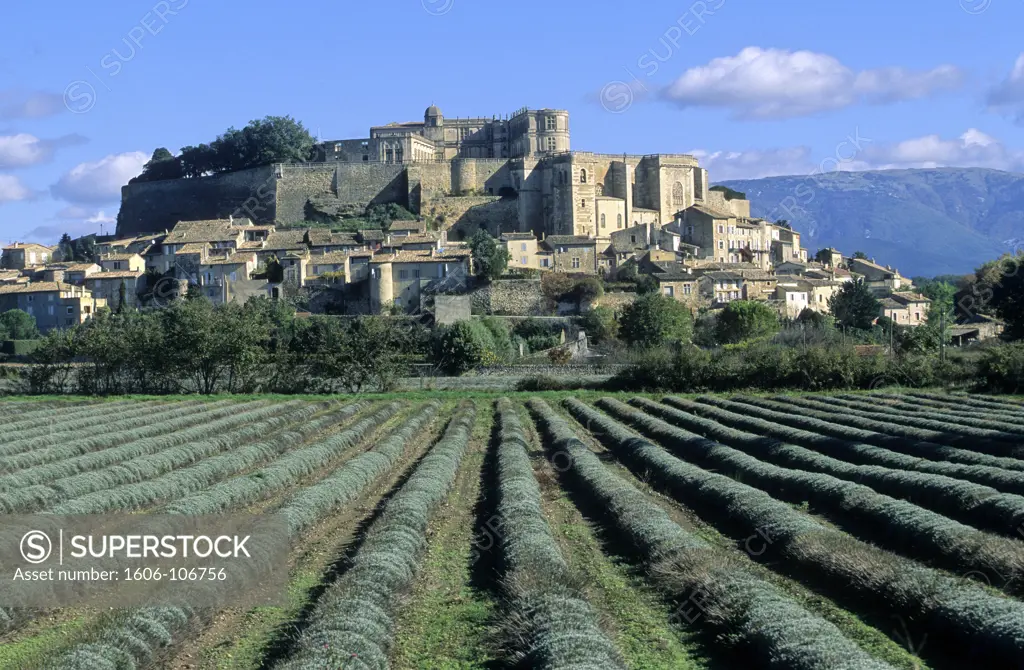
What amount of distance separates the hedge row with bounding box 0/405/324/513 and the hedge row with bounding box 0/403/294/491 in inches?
17.3

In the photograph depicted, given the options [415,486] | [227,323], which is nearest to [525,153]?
[227,323]

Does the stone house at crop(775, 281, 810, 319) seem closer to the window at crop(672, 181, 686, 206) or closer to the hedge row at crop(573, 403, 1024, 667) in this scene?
the window at crop(672, 181, 686, 206)

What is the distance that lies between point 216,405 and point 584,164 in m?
55.6

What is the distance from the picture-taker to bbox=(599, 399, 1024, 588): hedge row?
13141mm

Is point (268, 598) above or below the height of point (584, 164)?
below

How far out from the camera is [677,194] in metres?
97.2

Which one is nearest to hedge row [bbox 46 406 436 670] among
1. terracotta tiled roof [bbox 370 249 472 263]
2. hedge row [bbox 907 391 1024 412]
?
hedge row [bbox 907 391 1024 412]

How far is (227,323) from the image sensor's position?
163 ft

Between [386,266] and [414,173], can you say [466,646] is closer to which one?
[386,266]

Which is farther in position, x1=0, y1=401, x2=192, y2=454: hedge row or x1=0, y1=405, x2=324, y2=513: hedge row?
x1=0, y1=401, x2=192, y2=454: hedge row

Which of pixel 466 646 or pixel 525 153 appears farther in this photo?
pixel 525 153

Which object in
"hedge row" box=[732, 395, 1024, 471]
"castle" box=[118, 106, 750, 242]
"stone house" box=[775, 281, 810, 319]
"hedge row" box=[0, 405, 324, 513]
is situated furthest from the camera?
"castle" box=[118, 106, 750, 242]

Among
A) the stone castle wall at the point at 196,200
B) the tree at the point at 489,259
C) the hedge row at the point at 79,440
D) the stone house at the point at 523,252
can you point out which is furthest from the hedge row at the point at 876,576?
the stone castle wall at the point at 196,200

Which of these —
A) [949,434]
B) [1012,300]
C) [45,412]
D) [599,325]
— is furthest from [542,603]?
[599,325]
